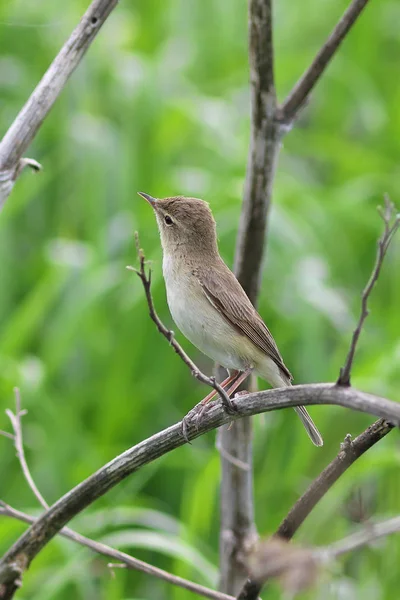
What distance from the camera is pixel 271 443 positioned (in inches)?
170

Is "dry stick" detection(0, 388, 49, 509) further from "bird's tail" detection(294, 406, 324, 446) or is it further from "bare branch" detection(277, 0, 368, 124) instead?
"bare branch" detection(277, 0, 368, 124)

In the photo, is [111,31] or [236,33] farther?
[236,33]

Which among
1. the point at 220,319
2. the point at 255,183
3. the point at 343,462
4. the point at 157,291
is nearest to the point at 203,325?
the point at 220,319

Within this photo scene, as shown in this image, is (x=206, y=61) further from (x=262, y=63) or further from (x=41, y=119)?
(x=41, y=119)

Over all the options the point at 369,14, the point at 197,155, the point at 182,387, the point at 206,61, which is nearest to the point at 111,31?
the point at 206,61

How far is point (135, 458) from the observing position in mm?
2105

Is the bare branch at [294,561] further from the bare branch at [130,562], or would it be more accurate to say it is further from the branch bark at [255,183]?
the branch bark at [255,183]

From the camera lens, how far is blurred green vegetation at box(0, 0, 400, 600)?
389cm

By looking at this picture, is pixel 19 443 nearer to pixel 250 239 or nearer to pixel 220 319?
pixel 220 319

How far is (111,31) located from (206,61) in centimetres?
82

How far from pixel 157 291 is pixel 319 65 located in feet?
6.15

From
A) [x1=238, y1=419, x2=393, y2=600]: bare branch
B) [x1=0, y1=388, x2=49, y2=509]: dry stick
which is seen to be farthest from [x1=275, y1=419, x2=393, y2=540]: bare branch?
[x1=0, y1=388, x2=49, y2=509]: dry stick

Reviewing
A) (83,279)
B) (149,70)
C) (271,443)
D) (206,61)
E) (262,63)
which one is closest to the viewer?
(262,63)

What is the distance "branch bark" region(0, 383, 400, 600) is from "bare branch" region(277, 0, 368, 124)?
3.49 ft
